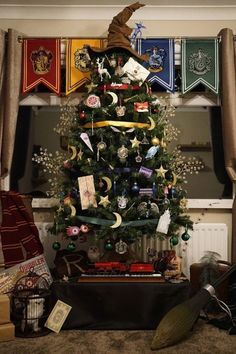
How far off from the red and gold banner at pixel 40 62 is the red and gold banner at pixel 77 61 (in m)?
0.09

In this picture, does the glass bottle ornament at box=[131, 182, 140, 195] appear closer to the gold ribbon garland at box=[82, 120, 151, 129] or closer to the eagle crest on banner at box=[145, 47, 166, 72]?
the gold ribbon garland at box=[82, 120, 151, 129]

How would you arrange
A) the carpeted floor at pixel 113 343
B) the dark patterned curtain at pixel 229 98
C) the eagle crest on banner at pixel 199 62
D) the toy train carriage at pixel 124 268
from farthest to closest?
1. the eagle crest on banner at pixel 199 62
2. the dark patterned curtain at pixel 229 98
3. the toy train carriage at pixel 124 268
4. the carpeted floor at pixel 113 343

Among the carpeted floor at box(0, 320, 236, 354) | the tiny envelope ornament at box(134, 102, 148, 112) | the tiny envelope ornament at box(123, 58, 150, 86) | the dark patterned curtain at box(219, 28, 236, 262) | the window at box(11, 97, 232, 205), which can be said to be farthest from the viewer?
the window at box(11, 97, 232, 205)

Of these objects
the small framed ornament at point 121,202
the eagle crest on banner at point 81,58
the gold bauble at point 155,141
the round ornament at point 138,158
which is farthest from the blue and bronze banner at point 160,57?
the small framed ornament at point 121,202

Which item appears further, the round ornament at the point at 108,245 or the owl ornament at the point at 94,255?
the owl ornament at the point at 94,255

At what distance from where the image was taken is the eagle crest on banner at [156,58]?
331 cm

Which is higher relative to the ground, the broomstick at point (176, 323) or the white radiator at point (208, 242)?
the white radiator at point (208, 242)

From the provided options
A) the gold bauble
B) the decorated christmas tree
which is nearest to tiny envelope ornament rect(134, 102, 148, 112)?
the decorated christmas tree

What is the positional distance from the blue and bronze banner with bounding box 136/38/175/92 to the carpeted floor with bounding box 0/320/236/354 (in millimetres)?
1975

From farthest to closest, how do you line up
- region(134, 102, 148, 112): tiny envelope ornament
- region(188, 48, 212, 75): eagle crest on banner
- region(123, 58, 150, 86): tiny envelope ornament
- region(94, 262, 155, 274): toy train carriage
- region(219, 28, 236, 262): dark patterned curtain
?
region(188, 48, 212, 75): eagle crest on banner, region(219, 28, 236, 262): dark patterned curtain, region(123, 58, 150, 86): tiny envelope ornament, region(134, 102, 148, 112): tiny envelope ornament, region(94, 262, 155, 274): toy train carriage

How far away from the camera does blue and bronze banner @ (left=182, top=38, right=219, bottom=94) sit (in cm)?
331

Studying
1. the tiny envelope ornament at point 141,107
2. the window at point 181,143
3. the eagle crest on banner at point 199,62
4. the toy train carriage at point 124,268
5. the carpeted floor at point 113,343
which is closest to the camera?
the carpeted floor at point 113,343

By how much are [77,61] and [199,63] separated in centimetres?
104

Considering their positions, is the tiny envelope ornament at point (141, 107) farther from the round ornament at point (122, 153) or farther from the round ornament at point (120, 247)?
the round ornament at point (120, 247)
